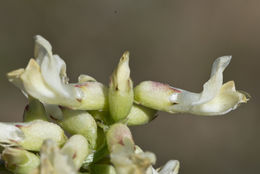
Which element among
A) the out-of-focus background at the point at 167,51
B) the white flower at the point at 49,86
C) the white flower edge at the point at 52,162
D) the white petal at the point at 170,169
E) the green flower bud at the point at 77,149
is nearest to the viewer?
the white flower edge at the point at 52,162

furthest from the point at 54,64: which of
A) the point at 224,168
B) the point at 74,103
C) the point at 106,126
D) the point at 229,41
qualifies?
the point at 229,41

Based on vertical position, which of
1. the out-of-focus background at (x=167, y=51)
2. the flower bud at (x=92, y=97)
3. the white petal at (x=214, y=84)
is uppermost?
the white petal at (x=214, y=84)

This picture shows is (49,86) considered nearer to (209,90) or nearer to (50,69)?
(50,69)

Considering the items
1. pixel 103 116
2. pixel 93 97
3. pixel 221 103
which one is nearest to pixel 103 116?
pixel 103 116

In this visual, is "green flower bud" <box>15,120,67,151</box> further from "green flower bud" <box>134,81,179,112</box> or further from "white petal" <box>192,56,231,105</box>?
"white petal" <box>192,56,231,105</box>

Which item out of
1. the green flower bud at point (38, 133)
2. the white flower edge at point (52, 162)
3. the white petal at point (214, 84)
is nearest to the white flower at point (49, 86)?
the green flower bud at point (38, 133)

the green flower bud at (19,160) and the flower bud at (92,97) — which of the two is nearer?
the green flower bud at (19,160)

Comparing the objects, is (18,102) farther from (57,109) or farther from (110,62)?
(57,109)

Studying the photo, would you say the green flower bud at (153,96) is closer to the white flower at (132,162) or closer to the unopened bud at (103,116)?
the unopened bud at (103,116)
